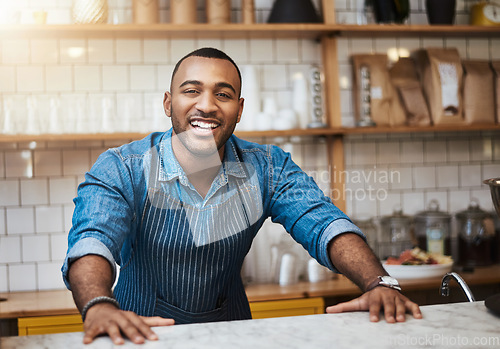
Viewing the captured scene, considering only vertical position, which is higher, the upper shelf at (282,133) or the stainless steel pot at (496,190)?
the upper shelf at (282,133)

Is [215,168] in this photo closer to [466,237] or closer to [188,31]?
[188,31]

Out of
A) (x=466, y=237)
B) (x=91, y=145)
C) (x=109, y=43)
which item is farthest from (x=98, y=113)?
(x=466, y=237)

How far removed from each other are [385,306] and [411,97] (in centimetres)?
210

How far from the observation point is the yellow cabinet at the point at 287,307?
8.38ft

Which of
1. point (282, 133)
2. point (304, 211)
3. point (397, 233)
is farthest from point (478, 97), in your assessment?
point (304, 211)

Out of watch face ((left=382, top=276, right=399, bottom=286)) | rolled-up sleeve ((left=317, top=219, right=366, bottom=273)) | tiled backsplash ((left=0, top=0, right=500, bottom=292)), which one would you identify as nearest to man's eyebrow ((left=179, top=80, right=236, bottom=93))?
rolled-up sleeve ((left=317, top=219, right=366, bottom=273))

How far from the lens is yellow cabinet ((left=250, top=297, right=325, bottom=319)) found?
255 cm

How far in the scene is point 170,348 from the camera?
3.11 feet

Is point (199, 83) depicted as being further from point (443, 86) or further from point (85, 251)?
point (443, 86)

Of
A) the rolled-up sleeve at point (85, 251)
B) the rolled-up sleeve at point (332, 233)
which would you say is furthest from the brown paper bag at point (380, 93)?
the rolled-up sleeve at point (85, 251)

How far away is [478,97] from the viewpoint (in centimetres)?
302

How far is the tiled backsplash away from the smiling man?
1066 mm

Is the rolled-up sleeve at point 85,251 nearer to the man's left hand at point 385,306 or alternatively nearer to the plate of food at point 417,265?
the man's left hand at point 385,306

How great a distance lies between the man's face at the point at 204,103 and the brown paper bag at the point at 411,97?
1.58m
